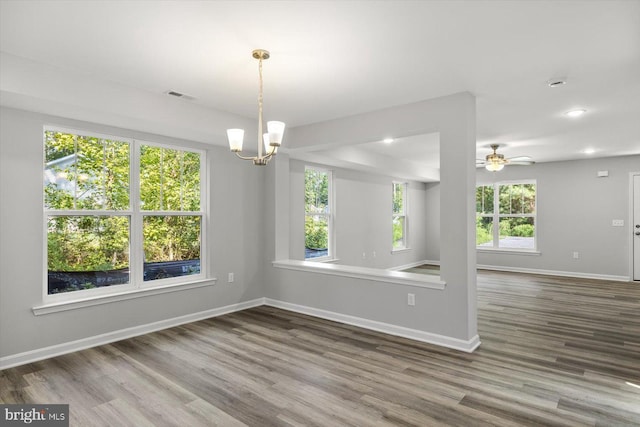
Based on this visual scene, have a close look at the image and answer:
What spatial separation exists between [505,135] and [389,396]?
13.9ft

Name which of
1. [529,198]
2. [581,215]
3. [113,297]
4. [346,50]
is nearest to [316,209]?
[113,297]

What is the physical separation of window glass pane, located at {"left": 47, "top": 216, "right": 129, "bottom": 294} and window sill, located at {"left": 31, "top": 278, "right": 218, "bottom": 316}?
0.17m

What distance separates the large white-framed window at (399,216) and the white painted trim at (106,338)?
4523 mm

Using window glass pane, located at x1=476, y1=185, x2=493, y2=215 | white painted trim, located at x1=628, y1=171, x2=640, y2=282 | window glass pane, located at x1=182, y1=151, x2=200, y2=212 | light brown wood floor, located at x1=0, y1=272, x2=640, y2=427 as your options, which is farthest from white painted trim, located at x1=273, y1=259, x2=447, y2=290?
white painted trim, located at x1=628, y1=171, x2=640, y2=282

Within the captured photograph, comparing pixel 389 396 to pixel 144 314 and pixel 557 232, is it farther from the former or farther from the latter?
pixel 557 232

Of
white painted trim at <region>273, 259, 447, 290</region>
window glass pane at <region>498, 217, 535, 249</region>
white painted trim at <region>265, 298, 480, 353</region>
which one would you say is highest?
window glass pane at <region>498, 217, 535, 249</region>

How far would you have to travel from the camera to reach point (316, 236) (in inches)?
253

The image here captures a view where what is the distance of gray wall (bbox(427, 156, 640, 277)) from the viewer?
718cm

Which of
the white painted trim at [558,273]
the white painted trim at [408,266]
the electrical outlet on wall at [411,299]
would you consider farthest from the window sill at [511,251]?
the electrical outlet on wall at [411,299]

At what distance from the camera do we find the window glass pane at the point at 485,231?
28.7 feet

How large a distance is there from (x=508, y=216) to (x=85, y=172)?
8.22m

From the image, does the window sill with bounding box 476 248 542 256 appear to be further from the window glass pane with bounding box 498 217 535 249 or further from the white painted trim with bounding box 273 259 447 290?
the white painted trim with bounding box 273 259 447 290

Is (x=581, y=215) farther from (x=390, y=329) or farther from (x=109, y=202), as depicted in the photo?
(x=109, y=202)

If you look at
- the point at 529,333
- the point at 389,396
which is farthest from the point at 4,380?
the point at 529,333
